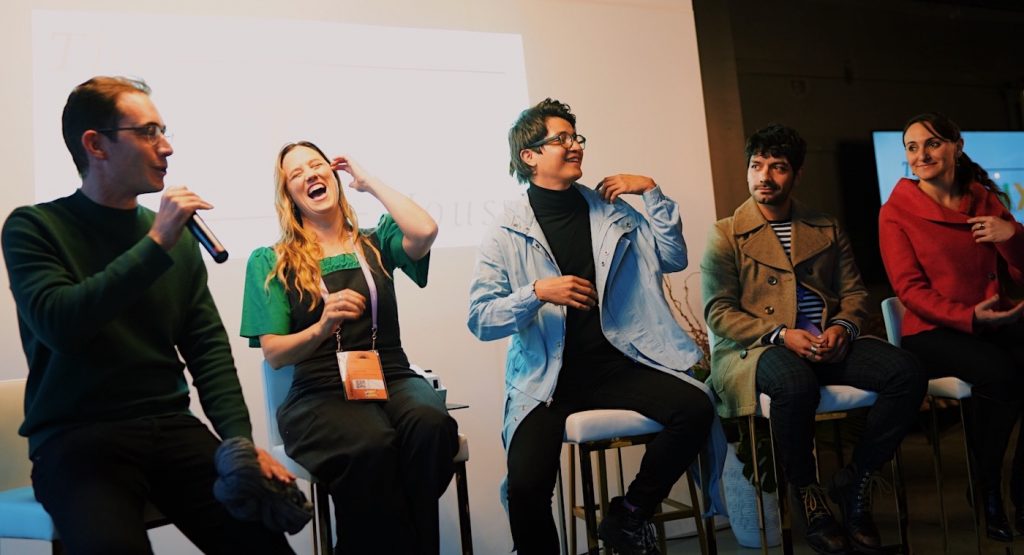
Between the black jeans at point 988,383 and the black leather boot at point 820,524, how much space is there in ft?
2.04

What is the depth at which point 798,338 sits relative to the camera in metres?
2.64

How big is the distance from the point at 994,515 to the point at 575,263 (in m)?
1.50

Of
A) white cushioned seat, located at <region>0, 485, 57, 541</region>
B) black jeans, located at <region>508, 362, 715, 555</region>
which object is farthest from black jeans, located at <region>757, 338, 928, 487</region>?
white cushioned seat, located at <region>0, 485, 57, 541</region>

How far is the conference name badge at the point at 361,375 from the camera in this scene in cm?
220

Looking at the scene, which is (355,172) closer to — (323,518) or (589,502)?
(323,518)

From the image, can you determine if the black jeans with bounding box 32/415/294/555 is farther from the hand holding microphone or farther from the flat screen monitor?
the flat screen monitor

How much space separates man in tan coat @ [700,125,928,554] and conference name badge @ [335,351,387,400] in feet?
3.56

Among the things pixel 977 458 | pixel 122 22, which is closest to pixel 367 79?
pixel 122 22

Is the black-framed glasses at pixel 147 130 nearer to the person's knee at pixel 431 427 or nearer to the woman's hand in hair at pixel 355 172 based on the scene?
the woman's hand in hair at pixel 355 172

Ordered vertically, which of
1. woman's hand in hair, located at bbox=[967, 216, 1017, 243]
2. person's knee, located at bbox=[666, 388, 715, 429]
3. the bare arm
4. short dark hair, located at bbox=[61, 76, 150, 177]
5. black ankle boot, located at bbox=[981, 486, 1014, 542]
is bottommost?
black ankle boot, located at bbox=[981, 486, 1014, 542]

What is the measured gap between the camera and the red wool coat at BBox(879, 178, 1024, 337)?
2949 mm

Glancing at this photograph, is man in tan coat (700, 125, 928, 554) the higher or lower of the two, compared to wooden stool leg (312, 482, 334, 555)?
higher

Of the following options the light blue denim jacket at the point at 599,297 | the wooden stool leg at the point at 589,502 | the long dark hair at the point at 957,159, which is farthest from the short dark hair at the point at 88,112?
the long dark hair at the point at 957,159

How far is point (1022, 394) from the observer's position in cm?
276
